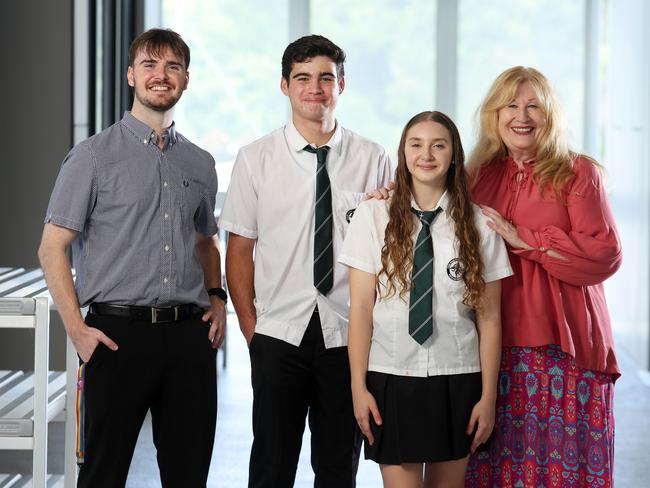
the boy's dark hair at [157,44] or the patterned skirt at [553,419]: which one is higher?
the boy's dark hair at [157,44]

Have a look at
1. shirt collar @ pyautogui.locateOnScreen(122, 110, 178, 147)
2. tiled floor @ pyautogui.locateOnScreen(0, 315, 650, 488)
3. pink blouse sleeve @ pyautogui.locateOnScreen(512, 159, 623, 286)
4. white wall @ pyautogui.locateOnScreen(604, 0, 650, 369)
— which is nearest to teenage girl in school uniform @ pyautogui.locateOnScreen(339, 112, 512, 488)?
pink blouse sleeve @ pyautogui.locateOnScreen(512, 159, 623, 286)

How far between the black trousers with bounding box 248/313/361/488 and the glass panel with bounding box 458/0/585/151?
708 centimetres

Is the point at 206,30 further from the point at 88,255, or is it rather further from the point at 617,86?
the point at 88,255

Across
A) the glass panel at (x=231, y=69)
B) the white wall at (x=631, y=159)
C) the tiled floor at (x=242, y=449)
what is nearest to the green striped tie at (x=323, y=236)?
the tiled floor at (x=242, y=449)

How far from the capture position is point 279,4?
31.3 ft

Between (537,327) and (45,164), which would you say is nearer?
(537,327)

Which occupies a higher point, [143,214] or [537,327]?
[143,214]

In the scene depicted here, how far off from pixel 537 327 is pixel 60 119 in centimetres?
317

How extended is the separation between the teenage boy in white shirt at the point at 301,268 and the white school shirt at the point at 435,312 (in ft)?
0.70

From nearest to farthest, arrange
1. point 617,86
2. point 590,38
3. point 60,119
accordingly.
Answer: point 60,119 < point 617,86 < point 590,38

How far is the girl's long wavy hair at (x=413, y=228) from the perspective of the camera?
95.0 inches

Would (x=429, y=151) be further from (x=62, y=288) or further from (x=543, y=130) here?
(x=62, y=288)

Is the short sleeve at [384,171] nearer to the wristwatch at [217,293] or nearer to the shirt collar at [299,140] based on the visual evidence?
the shirt collar at [299,140]

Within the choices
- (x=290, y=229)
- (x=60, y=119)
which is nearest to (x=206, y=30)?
(x=60, y=119)
